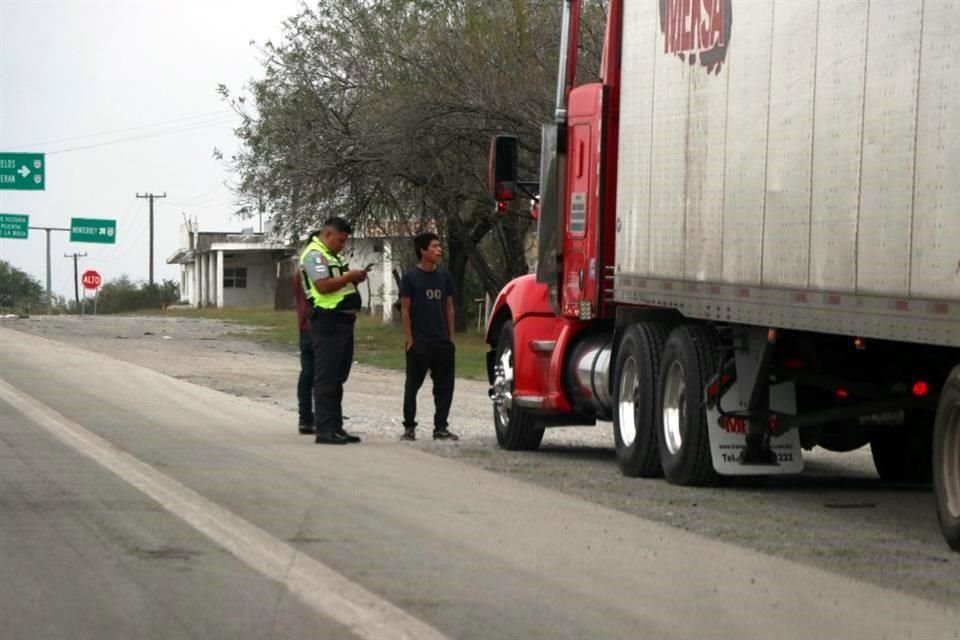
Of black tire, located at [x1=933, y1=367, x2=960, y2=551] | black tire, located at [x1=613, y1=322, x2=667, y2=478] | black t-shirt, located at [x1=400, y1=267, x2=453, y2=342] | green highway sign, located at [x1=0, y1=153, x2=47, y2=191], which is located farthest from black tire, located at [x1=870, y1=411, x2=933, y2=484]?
green highway sign, located at [x1=0, y1=153, x2=47, y2=191]

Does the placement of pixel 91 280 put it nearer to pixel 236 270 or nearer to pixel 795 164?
pixel 236 270

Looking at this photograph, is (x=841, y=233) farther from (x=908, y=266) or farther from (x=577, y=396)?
(x=577, y=396)

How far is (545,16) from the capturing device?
3478 cm

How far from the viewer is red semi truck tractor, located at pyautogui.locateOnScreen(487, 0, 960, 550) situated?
9.03 metres

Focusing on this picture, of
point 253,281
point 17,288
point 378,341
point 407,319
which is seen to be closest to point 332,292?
point 407,319

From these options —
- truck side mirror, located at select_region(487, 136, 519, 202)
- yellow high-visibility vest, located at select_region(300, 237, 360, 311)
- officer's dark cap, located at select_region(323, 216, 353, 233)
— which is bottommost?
yellow high-visibility vest, located at select_region(300, 237, 360, 311)

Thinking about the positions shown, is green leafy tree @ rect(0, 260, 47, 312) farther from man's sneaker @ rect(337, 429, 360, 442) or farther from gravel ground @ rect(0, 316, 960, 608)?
man's sneaker @ rect(337, 429, 360, 442)

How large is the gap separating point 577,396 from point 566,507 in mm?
3851

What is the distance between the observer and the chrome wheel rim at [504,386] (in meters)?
15.6

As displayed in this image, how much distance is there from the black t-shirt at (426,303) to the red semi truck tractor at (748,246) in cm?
59

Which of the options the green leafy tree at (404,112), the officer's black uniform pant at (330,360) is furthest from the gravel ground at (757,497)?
the green leafy tree at (404,112)

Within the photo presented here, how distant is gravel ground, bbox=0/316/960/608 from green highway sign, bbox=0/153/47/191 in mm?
35230

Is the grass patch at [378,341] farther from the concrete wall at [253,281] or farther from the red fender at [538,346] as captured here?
the concrete wall at [253,281]

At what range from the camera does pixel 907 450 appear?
13383 mm
